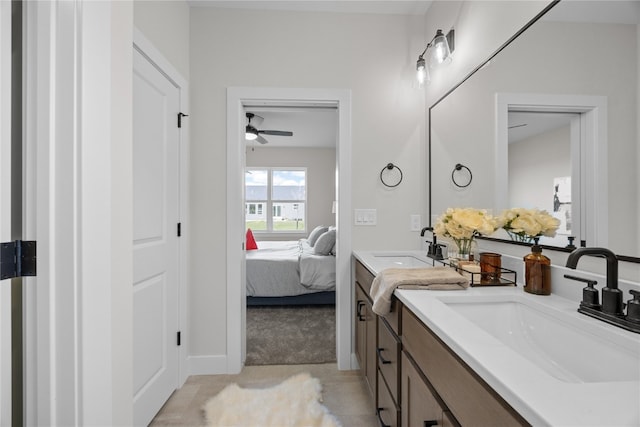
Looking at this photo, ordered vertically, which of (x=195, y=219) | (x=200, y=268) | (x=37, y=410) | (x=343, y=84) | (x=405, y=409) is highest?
(x=343, y=84)

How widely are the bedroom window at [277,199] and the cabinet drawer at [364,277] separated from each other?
4659 mm

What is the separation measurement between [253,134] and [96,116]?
3404 millimetres

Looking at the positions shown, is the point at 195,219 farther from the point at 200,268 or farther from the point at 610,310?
the point at 610,310

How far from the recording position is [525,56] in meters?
1.31

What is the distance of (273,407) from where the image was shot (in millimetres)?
1822

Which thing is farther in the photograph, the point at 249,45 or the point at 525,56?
the point at 249,45

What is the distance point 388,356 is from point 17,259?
1.35 m

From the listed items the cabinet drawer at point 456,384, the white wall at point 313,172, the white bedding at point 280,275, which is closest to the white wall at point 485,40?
the cabinet drawer at point 456,384

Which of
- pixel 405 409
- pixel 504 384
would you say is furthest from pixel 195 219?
pixel 504 384

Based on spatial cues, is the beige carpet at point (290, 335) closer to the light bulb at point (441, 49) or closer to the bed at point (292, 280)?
the bed at point (292, 280)

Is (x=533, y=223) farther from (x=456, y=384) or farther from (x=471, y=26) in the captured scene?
(x=471, y=26)

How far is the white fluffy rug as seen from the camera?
170 cm

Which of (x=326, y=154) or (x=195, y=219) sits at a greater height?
(x=326, y=154)

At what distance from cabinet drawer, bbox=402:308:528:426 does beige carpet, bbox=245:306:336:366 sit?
5.28 feet
